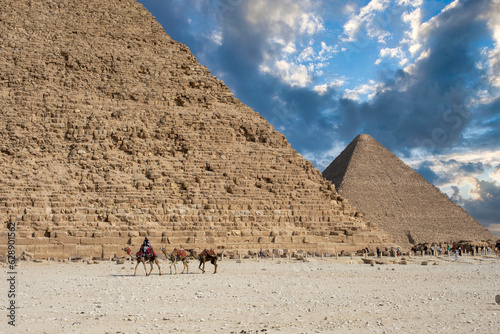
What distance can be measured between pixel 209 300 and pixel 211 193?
39.2 ft

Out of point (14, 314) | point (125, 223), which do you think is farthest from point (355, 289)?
point (125, 223)

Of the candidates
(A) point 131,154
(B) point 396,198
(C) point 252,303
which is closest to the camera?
(C) point 252,303

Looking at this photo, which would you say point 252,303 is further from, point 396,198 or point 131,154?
point 396,198

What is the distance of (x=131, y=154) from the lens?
20.8 metres

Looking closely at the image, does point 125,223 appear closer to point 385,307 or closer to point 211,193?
point 211,193

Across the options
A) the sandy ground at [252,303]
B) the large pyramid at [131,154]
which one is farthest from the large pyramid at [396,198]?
the sandy ground at [252,303]

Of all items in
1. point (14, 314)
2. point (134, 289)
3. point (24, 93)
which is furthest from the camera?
point (24, 93)

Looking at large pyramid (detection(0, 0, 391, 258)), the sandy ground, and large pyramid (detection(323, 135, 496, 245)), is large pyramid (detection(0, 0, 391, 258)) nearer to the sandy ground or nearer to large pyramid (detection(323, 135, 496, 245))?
the sandy ground

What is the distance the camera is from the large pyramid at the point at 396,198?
4531cm

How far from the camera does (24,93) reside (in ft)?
71.9

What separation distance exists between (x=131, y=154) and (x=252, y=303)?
14.0m

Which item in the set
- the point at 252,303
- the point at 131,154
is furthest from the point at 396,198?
the point at 252,303

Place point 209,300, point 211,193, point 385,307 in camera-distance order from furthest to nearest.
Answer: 1. point 211,193
2. point 209,300
3. point 385,307

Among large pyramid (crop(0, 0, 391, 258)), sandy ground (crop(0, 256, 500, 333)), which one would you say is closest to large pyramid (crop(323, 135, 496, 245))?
large pyramid (crop(0, 0, 391, 258))
